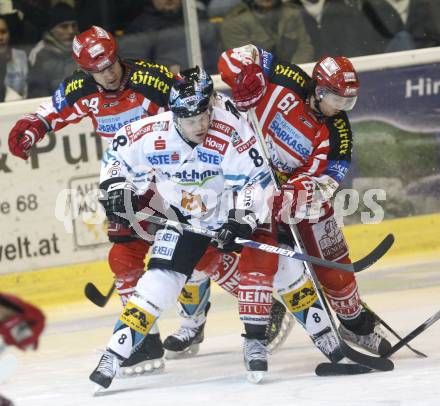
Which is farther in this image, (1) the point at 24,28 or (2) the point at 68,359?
(1) the point at 24,28

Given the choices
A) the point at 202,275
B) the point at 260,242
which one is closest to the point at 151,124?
the point at 260,242

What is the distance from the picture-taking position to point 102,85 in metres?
5.29

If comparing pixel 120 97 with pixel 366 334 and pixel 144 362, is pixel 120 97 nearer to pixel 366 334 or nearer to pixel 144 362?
→ pixel 144 362

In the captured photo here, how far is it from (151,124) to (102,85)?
66 cm

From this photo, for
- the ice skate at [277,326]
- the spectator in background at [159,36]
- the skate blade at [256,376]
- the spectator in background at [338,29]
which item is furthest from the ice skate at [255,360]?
the spectator in background at [338,29]

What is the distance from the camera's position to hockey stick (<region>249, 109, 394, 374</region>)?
15.2ft

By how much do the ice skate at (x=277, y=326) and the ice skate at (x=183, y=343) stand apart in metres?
0.37

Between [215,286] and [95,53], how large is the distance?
2207 mm

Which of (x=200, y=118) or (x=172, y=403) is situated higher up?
(x=200, y=118)

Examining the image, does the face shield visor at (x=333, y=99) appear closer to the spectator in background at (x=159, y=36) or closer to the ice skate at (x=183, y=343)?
the ice skate at (x=183, y=343)

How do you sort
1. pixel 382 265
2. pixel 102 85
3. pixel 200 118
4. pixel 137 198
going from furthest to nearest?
pixel 382 265, pixel 102 85, pixel 137 198, pixel 200 118

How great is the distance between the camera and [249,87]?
492 cm

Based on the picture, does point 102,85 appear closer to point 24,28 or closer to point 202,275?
point 202,275

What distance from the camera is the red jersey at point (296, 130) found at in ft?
16.6
